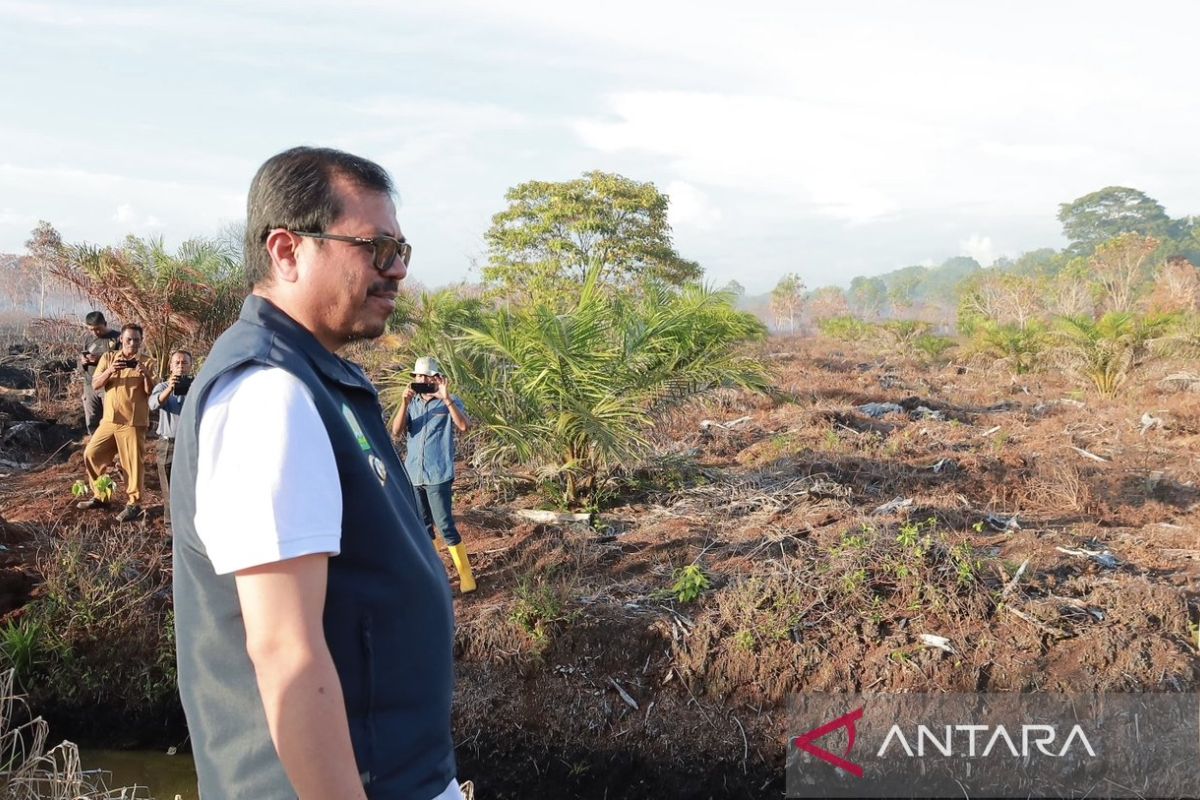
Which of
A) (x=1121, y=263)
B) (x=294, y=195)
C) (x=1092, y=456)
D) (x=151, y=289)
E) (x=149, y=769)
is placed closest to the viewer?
(x=294, y=195)

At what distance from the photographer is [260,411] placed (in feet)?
4.12

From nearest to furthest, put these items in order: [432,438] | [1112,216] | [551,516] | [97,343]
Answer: [432,438]
[551,516]
[97,343]
[1112,216]

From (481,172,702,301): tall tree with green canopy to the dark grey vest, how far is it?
1919 cm

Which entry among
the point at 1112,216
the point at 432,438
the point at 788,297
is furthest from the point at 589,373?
the point at 1112,216

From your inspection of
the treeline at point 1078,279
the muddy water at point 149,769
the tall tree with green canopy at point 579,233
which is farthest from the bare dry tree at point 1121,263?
the muddy water at point 149,769

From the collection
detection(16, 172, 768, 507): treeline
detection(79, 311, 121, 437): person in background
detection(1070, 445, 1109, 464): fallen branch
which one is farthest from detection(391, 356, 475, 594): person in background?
detection(1070, 445, 1109, 464): fallen branch

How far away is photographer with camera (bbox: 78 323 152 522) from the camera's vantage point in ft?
25.7

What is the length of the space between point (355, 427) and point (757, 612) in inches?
199

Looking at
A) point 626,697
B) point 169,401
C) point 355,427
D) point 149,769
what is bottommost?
point 149,769

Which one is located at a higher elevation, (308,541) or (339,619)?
(308,541)

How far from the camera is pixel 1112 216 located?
322 feet

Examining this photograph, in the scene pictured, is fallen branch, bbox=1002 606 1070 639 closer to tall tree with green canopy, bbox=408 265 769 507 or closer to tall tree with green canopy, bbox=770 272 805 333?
tall tree with green canopy, bbox=408 265 769 507

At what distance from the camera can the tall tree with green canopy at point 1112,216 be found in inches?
3804

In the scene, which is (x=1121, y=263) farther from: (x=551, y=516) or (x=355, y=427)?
(x=355, y=427)
